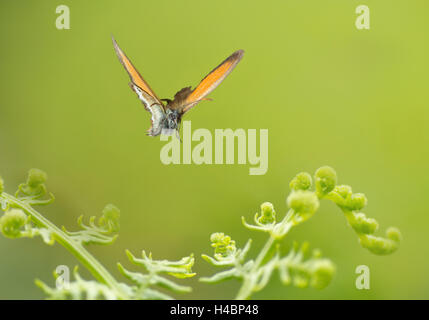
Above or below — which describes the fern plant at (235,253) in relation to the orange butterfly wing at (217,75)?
below

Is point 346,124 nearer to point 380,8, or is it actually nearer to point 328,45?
point 328,45

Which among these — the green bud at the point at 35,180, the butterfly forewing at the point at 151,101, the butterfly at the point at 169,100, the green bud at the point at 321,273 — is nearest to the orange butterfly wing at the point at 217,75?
the butterfly at the point at 169,100

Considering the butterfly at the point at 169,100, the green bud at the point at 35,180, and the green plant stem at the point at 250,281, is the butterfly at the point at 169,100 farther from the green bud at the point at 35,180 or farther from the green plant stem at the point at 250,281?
the green plant stem at the point at 250,281

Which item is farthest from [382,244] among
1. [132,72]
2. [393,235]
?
[132,72]

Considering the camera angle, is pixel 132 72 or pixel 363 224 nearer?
pixel 363 224

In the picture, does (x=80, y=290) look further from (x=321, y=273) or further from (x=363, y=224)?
(x=363, y=224)

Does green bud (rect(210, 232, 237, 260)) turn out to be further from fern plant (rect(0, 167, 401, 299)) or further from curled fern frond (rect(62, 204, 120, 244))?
curled fern frond (rect(62, 204, 120, 244))
